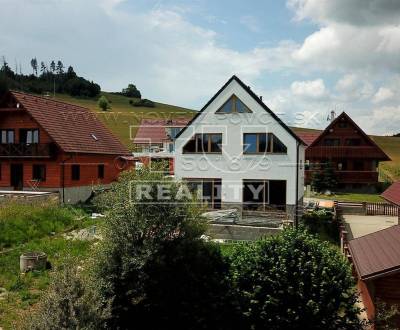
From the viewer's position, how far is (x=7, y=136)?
29703 mm

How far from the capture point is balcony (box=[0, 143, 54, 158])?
2756cm

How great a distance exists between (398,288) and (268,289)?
331cm

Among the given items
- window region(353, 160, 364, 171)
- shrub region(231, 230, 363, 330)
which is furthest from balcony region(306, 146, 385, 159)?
shrub region(231, 230, 363, 330)

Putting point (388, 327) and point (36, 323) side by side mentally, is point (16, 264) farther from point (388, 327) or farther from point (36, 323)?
point (388, 327)

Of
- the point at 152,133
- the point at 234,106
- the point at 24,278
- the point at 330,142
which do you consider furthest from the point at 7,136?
the point at 330,142

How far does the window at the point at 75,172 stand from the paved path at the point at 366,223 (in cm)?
1889

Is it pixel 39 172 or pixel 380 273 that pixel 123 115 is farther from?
pixel 380 273

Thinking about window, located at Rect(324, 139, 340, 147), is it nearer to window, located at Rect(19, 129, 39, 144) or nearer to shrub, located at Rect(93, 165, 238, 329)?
window, located at Rect(19, 129, 39, 144)

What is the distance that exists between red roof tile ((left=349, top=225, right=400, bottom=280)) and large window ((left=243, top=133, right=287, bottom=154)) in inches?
353

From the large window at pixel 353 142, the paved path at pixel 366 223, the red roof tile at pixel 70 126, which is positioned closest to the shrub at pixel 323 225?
the paved path at pixel 366 223

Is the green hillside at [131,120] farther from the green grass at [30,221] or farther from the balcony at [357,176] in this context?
the green grass at [30,221]

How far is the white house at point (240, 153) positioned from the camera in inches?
898

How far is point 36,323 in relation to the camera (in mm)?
7273

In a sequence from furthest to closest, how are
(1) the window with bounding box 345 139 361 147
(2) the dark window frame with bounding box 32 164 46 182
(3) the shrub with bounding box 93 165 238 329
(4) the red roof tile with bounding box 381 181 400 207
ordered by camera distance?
(1) the window with bounding box 345 139 361 147
(2) the dark window frame with bounding box 32 164 46 182
(4) the red roof tile with bounding box 381 181 400 207
(3) the shrub with bounding box 93 165 238 329
